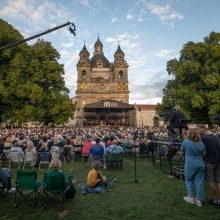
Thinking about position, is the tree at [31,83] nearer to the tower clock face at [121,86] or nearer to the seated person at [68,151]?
the seated person at [68,151]

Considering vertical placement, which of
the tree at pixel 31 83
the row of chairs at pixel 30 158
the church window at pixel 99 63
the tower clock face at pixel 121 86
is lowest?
the row of chairs at pixel 30 158

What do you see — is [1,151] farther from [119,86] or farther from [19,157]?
[119,86]

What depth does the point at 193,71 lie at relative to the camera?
3045 centimetres

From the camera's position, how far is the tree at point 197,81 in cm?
2880

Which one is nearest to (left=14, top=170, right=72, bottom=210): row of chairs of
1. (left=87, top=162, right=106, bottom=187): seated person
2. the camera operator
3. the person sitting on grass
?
(left=87, top=162, right=106, bottom=187): seated person

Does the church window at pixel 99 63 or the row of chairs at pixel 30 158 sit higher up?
the church window at pixel 99 63

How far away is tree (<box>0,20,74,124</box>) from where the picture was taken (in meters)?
26.8

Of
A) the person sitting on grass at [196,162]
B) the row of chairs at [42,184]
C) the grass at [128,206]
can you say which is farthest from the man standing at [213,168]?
the row of chairs at [42,184]

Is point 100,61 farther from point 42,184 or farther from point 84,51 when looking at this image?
point 42,184

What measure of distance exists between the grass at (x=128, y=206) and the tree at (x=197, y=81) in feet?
69.6

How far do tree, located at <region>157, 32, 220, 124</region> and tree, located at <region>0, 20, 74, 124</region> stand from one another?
41.5 feet

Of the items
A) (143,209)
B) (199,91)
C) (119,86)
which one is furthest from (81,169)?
(119,86)

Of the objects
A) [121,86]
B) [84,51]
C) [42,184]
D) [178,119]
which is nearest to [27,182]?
[42,184]

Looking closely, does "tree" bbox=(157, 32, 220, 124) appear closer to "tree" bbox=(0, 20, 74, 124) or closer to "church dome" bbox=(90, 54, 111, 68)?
"tree" bbox=(0, 20, 74, 124)
